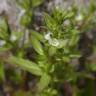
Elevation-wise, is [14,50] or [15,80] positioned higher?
[14,50]

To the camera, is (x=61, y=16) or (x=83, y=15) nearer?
(x=61, y=16)

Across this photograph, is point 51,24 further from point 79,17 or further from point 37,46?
point 79,17

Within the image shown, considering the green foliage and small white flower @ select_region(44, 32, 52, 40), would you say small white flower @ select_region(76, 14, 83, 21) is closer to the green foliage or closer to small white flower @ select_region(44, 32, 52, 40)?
→ the green foliage

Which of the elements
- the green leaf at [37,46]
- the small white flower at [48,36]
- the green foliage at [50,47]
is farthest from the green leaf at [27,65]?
the small white flower at [48,36]

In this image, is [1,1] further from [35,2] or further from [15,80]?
[15,80]

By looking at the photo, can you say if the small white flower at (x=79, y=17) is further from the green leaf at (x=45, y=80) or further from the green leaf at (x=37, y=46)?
the green leaf at (x=45, y=80)

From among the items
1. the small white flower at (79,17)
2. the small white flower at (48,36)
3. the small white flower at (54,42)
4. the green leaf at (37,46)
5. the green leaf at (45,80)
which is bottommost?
the green leaf at (45,80)

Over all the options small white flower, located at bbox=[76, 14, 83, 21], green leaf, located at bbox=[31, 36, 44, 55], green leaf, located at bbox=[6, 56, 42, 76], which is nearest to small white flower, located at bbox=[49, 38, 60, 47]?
green leaf, located at bbox=[31, 36, 44, 55]

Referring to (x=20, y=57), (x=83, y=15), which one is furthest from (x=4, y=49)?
(x=83, y=15)
